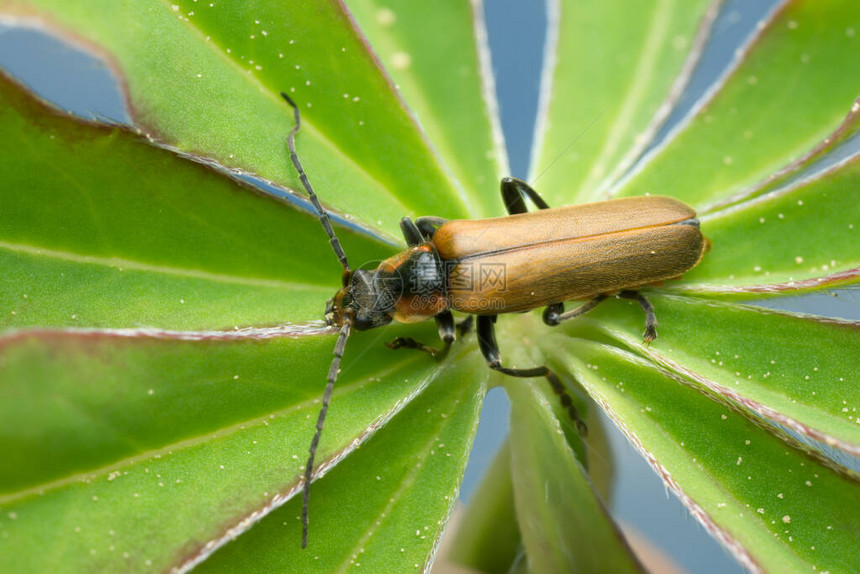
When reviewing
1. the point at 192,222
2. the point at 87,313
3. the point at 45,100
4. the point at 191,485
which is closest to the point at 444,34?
the point at 192,222

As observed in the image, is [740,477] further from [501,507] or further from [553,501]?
[501,507]

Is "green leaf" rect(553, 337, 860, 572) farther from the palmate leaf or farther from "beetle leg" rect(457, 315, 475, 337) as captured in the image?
"beetle leg" rect(457, 315, 475, 337)

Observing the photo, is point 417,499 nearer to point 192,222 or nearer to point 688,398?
point 688,398

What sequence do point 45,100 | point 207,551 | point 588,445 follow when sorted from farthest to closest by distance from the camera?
point 588,445 → point 45,100 → point 207,551

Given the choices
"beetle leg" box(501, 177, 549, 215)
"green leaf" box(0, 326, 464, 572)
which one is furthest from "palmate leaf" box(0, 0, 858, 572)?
"beetle leg" box(501, 177, 549, 215)

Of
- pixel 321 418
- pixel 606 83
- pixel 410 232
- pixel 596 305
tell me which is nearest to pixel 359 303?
pixel 410 232

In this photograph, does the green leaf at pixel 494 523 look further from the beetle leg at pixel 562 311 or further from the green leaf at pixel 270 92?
the green leaf at pixel 270 92
